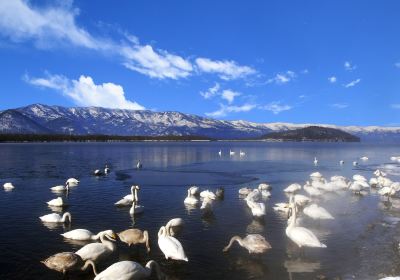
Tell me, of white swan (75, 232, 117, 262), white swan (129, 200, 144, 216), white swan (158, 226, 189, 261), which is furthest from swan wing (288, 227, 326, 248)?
white swan (129, 200, 144, 216)

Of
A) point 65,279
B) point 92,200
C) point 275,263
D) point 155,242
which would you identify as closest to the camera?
point 65,279

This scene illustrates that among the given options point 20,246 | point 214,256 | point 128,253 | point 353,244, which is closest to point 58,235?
point 20,246

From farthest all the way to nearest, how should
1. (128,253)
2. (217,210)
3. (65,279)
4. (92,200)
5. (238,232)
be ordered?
1. (92,200)
2. (217,210)
3. (238,232)
4. (128,253)
5. (65,279)

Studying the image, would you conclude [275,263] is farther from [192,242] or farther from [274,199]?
[274,199]

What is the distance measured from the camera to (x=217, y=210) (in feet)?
102

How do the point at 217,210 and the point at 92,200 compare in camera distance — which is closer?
the point at 217,210

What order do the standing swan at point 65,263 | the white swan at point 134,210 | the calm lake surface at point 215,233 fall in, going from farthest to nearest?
the white swan at point 134,210
the calm lake surface at point 215,233
the standing swan at point 65,263

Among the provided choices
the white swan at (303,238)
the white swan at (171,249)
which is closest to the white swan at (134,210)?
the white swan at (171,249)

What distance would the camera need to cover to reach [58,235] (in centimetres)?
2317

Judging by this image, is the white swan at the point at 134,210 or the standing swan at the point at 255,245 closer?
the standing swan at the point at 255,245

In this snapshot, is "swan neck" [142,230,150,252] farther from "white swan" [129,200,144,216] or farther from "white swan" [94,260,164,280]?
"white swan" [129,200,144,216]

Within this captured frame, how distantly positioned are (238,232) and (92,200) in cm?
1524

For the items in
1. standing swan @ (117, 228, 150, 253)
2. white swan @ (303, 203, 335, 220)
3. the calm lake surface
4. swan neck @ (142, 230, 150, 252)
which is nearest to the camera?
the calm lake surface

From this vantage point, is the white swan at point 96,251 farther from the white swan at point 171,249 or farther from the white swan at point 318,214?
the white swan at point 318,214
